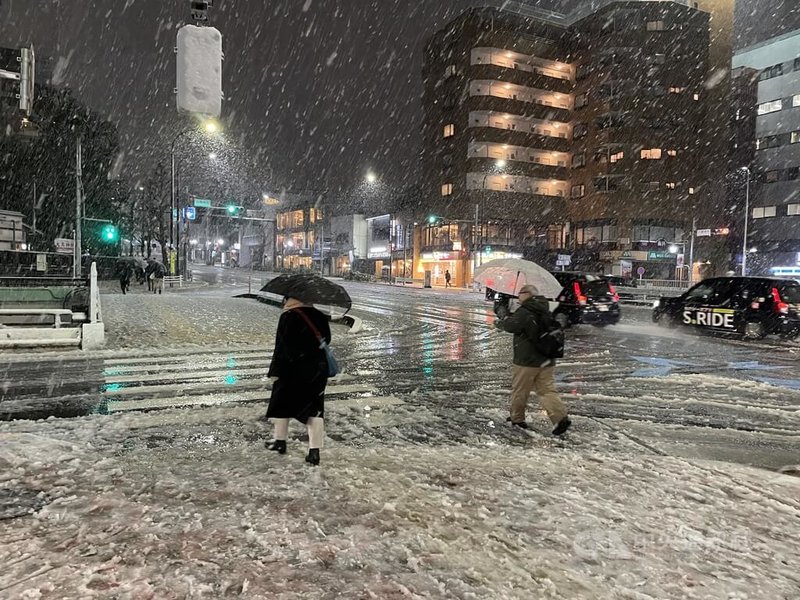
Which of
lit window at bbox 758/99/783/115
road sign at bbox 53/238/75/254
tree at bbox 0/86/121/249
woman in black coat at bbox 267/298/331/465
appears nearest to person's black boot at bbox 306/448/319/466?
woman in black coat at bbox 267/298/331/465

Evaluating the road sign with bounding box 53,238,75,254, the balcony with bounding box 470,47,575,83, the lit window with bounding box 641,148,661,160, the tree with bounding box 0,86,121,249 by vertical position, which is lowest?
the road sign with bounding box 53,238,75,254

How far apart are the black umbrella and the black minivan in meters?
13.5

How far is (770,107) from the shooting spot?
6353 cm

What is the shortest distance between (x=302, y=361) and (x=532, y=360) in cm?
264

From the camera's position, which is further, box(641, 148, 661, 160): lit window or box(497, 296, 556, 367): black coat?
box(641, 148, 661, 160): lit window

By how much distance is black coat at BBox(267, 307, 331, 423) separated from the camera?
16.0 ft

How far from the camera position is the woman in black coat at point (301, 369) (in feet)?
16.0

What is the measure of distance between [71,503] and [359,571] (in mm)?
2275

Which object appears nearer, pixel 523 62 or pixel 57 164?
pixel 57 164

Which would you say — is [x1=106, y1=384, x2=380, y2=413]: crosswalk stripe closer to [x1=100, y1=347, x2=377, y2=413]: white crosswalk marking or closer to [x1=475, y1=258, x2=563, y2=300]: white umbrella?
[x1=100, y1=347, x2=377, y2=413]: white crosswalk marking

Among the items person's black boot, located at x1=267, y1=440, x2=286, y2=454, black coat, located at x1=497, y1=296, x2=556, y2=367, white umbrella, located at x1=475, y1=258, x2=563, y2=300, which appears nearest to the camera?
person's black boot, located at x1=267, y1=440, x2=286, y2=454

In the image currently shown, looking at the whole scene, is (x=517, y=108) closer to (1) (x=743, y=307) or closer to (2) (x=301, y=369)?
(1) (x=743, y=307)

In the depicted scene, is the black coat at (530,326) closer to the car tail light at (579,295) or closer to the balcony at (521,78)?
the car tail light at (579,295)

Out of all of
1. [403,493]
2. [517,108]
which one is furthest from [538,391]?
[517,108]
